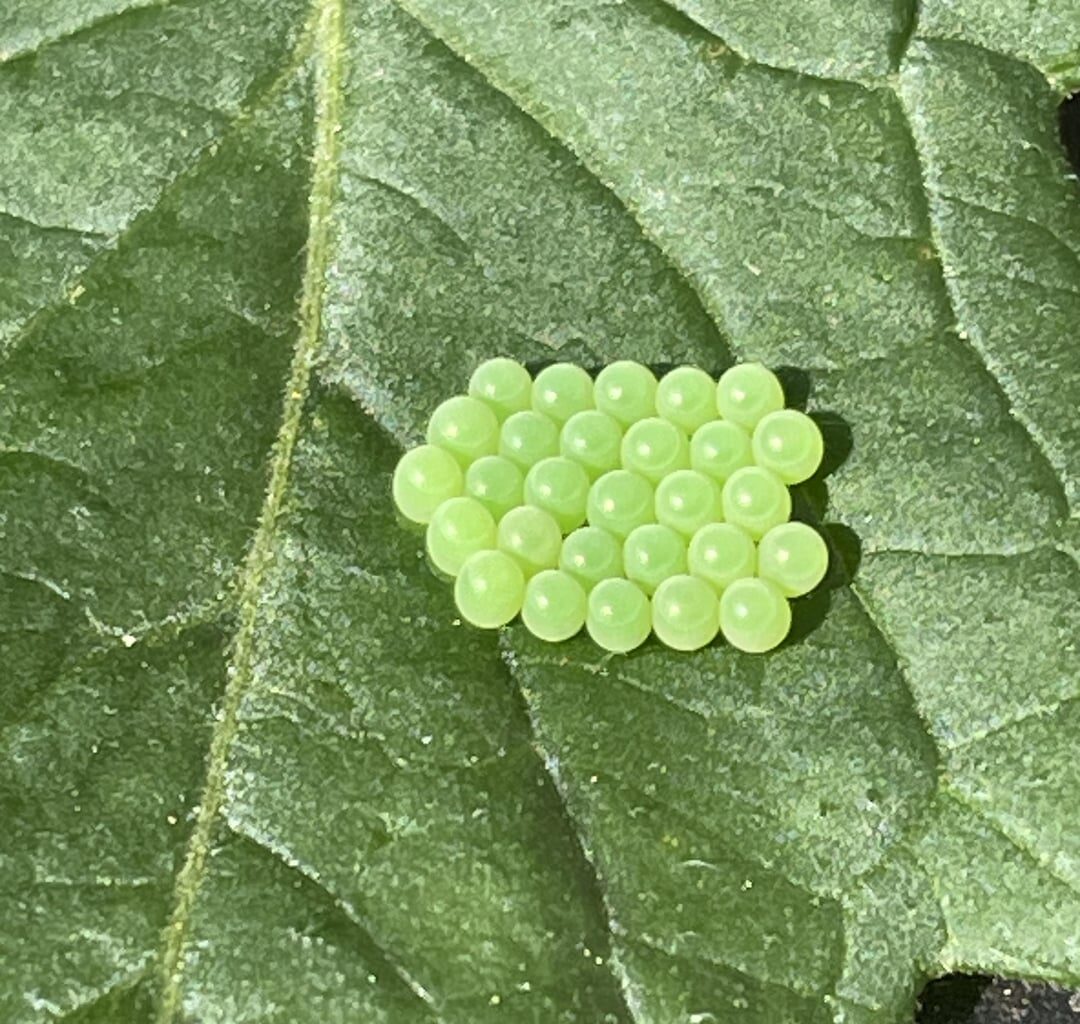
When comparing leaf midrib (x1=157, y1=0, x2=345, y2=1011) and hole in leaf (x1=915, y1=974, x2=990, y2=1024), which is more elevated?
leaf midrib (x1=157, y1=0, x2=345, y2=1011)

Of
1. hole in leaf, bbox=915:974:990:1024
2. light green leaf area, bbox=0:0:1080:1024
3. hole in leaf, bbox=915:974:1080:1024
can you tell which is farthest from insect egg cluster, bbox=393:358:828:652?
hole in leaf, bbox=915:974:1080:1024

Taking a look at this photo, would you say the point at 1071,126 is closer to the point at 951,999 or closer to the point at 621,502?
the point at 621,502

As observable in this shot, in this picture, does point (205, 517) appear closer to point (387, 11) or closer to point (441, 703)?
point (441, 703)

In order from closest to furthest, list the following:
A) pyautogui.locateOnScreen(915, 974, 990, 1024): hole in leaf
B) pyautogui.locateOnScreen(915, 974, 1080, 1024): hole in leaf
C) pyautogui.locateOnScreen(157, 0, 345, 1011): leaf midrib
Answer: pyautogui.locateOnScreen(157, 0, 345, 1011): leaf midrib, pyautogui.locateOnScreen(915, 974, 990, 1024): hole in leaf, pyautogui.locateOnScreen(915, 974, 1080, 1024): hole in leaf

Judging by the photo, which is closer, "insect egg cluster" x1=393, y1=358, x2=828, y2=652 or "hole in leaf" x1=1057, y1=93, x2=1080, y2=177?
"insect egg cluster" x1=393, y1=358, x2=828, y2=652

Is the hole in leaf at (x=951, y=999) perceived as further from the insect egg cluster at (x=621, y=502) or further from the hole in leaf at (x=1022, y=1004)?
the insect egg cluster at (x=621, y=502)

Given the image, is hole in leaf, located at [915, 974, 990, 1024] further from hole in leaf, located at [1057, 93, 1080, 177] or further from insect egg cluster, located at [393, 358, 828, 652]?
hole in leaf, located at [1057, 93, 1080, 177]

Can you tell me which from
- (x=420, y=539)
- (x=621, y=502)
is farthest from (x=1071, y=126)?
(x=420, y=539)
